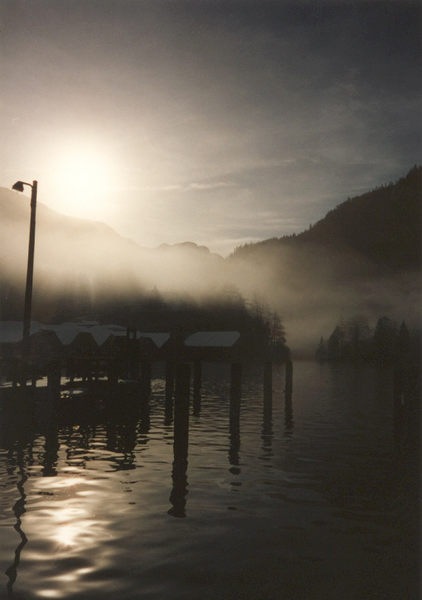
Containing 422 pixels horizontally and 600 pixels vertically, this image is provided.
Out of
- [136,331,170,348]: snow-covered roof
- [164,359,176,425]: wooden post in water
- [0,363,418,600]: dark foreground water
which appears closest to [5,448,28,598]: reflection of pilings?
[0,363,418,600]: dark foreground water

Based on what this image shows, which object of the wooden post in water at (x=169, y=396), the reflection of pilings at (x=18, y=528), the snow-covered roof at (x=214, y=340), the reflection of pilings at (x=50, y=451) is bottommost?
the reflection of pilings at (x=50, y=451)

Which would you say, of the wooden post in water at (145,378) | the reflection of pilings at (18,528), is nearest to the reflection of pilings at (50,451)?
the reflection of pilings at (18,528)

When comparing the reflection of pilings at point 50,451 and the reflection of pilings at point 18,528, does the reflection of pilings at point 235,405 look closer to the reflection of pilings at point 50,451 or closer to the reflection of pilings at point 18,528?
the reflection of pilings at point 50,451

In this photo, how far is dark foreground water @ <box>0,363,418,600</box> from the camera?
866 centimetres

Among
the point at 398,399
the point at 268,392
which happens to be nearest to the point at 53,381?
the point at 268,392

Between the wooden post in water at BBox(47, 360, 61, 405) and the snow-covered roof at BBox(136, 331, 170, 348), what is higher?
the snow-covered roof at BBox(136, 331, 170, 348)

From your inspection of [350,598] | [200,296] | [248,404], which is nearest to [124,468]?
[350,598]

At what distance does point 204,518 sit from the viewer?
39.2 ft

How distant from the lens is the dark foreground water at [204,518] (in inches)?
341

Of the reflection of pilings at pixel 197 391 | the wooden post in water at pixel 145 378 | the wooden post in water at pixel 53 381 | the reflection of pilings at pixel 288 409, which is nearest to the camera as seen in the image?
the wooden post in water at pixel 53 381

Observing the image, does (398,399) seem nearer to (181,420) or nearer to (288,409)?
(288,409)

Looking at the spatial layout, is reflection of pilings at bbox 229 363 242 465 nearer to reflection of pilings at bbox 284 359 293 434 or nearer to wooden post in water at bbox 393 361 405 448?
reflection of pilings at bbox 284 359 293 434

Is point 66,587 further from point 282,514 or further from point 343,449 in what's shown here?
point 343,449

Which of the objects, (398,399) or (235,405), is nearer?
(235,405)
